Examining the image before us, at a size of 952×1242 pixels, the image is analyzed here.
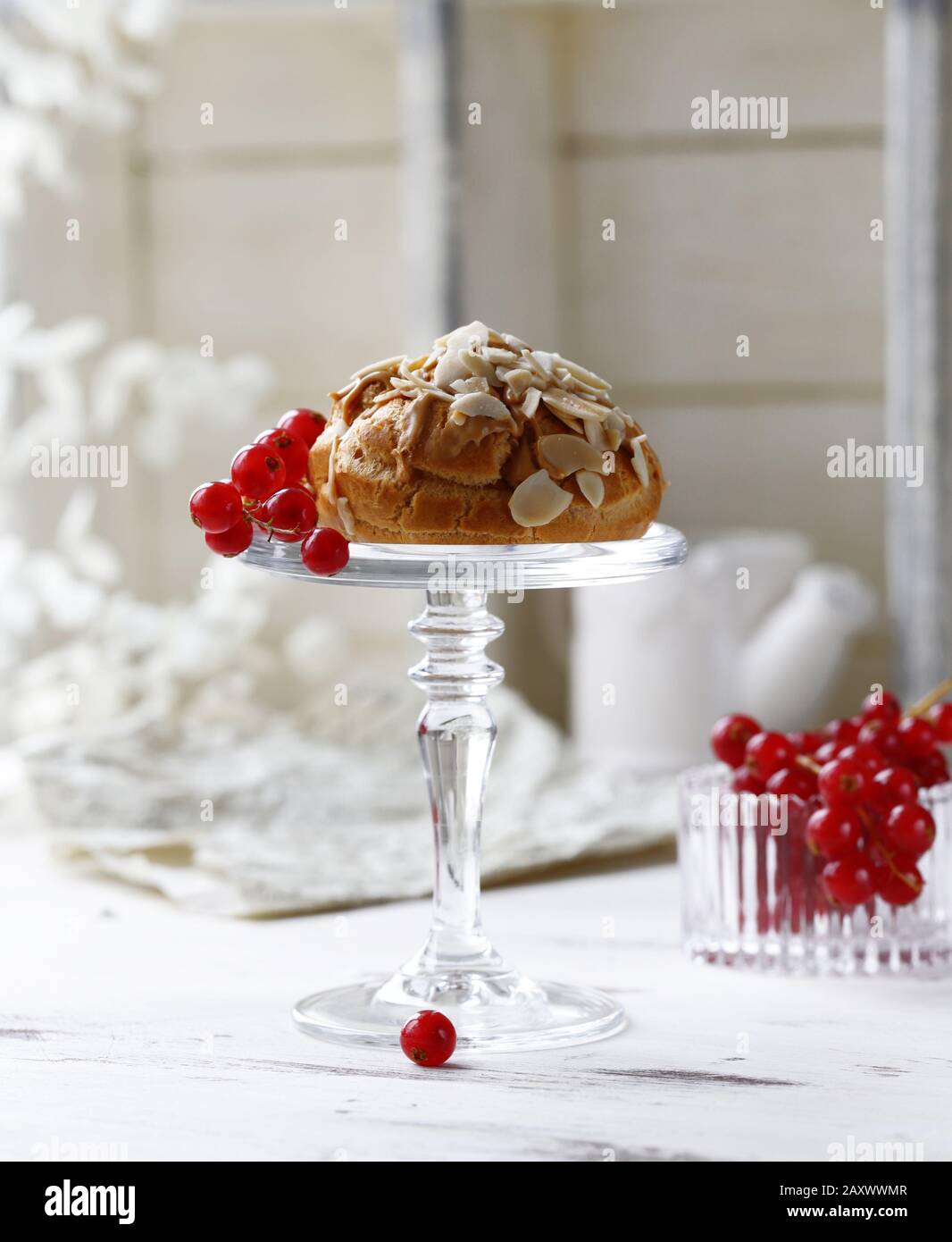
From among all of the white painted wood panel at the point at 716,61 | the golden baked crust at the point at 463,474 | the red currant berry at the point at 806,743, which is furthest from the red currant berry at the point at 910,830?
the white painted wood panel at the point at 716,61

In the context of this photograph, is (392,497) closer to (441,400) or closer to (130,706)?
(441,400)

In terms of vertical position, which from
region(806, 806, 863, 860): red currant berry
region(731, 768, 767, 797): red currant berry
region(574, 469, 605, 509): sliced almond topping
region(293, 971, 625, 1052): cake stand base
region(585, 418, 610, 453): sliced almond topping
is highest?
region(585, 418, 610, 453): sliced almond topping

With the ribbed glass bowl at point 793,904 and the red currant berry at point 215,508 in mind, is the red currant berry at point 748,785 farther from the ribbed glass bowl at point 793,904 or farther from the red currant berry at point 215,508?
the red currant berry at point 215,508

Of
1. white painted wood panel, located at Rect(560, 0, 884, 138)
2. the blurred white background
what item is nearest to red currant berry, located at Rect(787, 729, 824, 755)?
the blurred white background

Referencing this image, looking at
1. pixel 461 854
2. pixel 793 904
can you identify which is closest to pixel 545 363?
pixel 461 854

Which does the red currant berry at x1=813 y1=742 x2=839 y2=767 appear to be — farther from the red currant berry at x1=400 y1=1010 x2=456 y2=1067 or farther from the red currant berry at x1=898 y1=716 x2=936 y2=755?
the red currant berry at x1=400 y1=1010 x2=456 y2=1067

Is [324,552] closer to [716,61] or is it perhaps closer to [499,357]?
[499,357]
